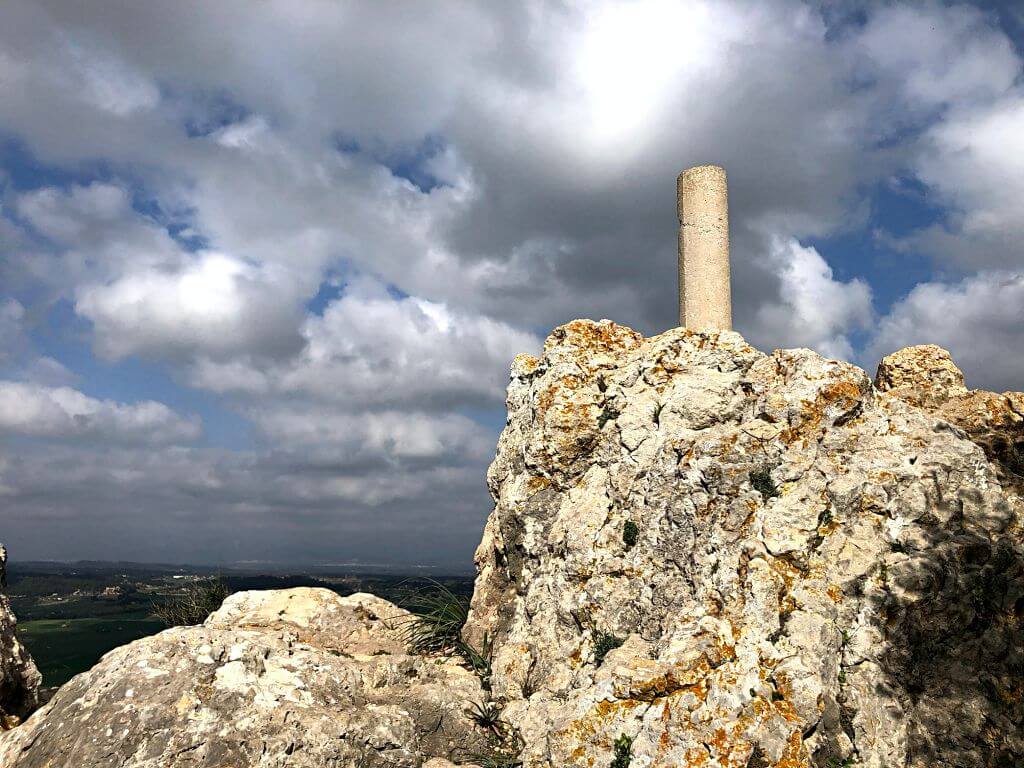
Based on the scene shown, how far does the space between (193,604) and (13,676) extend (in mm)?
6030

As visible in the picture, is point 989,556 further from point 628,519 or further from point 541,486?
point 541,486

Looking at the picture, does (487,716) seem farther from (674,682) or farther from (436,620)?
(674,682)

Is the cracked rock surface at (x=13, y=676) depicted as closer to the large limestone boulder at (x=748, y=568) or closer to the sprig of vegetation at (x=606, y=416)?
the large limestone boulder at (x=748, y=568)

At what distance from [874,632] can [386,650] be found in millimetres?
10101

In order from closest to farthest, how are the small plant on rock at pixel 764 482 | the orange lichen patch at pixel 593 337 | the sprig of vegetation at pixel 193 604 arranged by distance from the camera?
the small plant on rock at pixel 764 482 → the orange lichen patch at pixel 593 337 → the sprig of vegetation at pixel 193 604

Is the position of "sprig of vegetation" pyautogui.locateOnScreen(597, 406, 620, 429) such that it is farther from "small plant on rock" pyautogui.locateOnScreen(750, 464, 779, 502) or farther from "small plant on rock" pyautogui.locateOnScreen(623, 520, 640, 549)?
"small plant on rock" pyautogui.locateOnScreen(750, 464, 779, 502)

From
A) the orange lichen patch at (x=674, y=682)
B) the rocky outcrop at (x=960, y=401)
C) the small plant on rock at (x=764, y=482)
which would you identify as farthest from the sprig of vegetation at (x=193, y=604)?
the rocky outcrop at (x=960, y=401)

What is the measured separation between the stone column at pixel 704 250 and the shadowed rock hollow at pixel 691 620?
4541 millimetres

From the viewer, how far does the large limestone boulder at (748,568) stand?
35.1 ft

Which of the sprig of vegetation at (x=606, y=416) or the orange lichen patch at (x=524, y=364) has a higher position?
the orange lichen patch at (x=524, y=364)

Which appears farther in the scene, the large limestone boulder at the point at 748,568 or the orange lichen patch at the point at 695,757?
the large limestone boulder at the point at 748,568

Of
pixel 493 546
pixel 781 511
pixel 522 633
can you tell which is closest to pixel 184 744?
pixel 522 633

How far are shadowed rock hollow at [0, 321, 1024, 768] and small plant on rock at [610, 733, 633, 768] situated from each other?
0.06 meters

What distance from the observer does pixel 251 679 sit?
1224 centimetres
